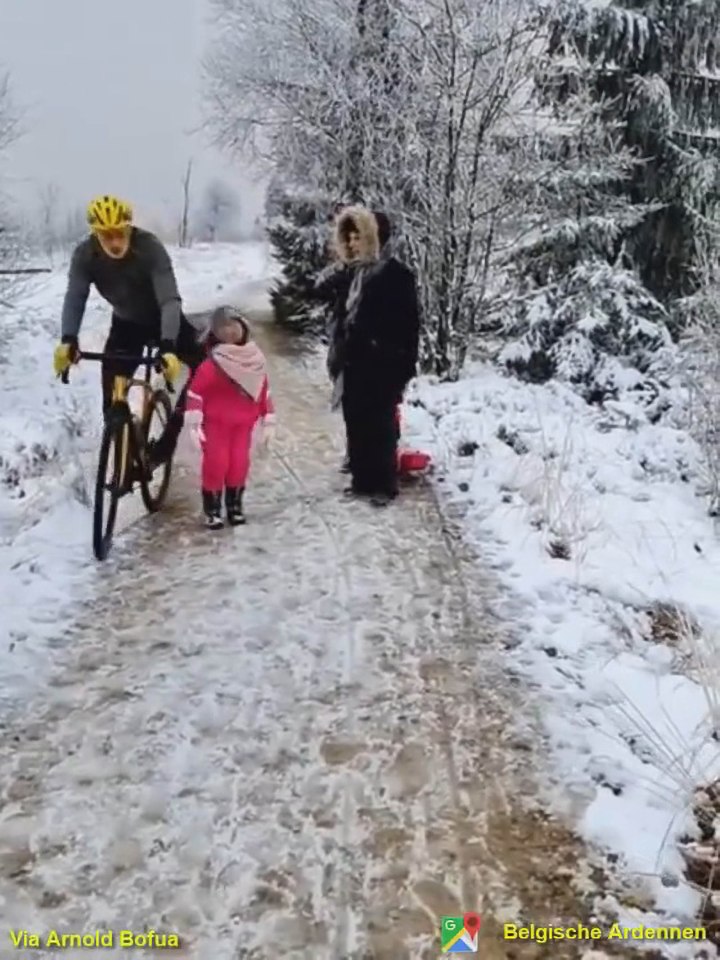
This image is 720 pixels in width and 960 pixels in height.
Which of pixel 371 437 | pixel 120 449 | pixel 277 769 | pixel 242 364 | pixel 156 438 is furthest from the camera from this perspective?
pixel 371 437

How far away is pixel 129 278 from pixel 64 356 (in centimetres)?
68

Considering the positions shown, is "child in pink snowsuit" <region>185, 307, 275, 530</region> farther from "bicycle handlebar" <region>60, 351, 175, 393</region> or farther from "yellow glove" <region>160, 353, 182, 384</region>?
"yellow glove" <region>160, 353, 182, 384</region>

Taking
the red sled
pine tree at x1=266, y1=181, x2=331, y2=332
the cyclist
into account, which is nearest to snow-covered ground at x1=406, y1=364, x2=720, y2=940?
the red sled

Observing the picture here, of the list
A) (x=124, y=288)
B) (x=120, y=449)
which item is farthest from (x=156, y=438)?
(x=124, y=288)

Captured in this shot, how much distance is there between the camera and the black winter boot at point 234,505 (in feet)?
21.2

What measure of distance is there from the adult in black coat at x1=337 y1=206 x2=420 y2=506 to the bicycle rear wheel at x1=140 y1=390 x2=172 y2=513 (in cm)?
136

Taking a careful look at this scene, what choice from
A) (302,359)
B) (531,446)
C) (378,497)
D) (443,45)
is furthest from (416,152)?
(378,497)

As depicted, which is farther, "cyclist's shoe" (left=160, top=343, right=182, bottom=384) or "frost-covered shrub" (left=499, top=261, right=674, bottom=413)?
"frost-covered shrub" (left=499, top=261, right=674, bottom=413)

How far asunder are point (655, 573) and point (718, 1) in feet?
39.2

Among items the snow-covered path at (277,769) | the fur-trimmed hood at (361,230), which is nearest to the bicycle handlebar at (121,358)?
the snow-covered path at (277,769)

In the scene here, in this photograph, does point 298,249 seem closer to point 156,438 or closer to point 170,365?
point 156,438

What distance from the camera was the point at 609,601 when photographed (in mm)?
5242

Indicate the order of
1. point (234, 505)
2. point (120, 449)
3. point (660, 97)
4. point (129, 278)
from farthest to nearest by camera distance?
point (660, 97)
point (234, 505)
point (129, 278)
point (120, 449)

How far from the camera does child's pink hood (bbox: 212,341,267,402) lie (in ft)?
20.4
